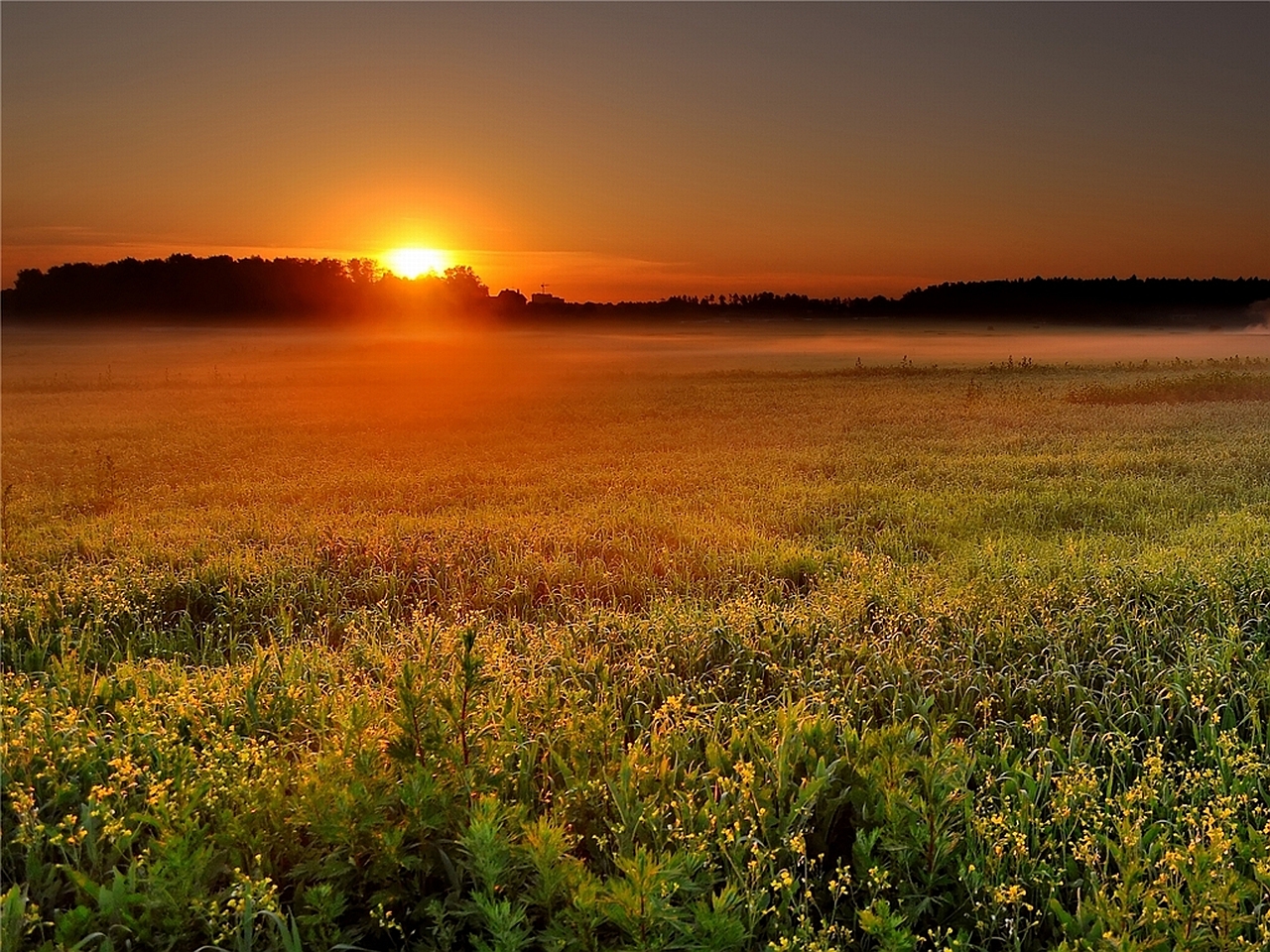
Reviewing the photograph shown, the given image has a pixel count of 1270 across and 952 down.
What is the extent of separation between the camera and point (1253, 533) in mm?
8023

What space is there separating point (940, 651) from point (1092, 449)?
31.7ft

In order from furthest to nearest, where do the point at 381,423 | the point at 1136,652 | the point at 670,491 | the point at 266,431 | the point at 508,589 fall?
the point at 381,423 < the point at 266,431 < the point at 670,491 < the point at 508,589 < the point at 1136,652

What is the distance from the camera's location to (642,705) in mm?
4953

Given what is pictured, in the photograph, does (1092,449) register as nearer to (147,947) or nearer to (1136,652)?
(1136,652)

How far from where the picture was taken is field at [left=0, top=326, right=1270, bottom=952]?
312cm

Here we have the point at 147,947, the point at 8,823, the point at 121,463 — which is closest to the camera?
the point at 147,947

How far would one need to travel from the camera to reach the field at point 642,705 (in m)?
3.12

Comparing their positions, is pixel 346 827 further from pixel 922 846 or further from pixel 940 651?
pixel 940 651

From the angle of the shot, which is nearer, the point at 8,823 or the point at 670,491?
the point at 8,823

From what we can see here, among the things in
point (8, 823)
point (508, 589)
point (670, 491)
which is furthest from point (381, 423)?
point (8, 823)

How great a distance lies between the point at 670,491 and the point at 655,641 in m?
5.14

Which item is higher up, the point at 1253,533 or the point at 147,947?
the point at 1253,533

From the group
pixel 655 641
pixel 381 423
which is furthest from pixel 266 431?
pixel 655 641

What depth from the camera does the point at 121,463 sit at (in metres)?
A: 13.2
